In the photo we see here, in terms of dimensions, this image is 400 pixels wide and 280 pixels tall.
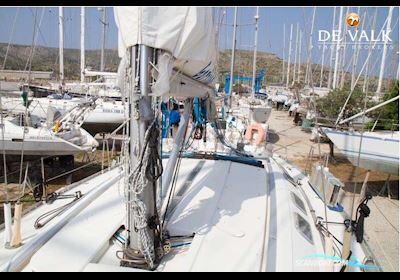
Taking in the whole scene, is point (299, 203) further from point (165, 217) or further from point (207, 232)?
point (165, 217)

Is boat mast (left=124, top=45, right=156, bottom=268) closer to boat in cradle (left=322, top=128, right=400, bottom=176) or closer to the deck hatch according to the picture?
the deck hatch

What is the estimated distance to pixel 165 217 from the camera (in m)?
2.71

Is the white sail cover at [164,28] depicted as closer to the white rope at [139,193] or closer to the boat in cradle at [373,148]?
the white rope at [139,193]

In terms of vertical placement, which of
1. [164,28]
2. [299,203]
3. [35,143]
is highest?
[164,28]

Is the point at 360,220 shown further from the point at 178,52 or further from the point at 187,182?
the point at 178,52

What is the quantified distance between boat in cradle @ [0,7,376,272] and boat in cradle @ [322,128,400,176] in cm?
553

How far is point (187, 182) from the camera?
361 centimetres

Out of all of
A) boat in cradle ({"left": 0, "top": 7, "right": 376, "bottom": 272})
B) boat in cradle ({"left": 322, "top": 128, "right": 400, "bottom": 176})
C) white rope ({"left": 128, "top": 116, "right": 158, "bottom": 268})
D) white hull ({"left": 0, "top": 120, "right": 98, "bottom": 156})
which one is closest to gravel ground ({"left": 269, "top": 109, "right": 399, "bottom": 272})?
boat in cradle ({"left": 322, "top": 128, "right": 400, "bottom": 176})

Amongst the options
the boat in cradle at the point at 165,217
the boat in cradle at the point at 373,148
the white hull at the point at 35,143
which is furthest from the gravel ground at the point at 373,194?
the white hull at the point at 35,143

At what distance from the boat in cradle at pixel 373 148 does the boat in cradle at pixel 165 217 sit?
18.1ft

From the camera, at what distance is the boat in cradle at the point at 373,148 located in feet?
26.1

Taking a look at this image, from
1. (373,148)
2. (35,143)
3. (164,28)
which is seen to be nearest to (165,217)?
(164,28)

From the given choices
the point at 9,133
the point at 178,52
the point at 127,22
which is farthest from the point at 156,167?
the point at 9,133

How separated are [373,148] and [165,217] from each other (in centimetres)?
722
